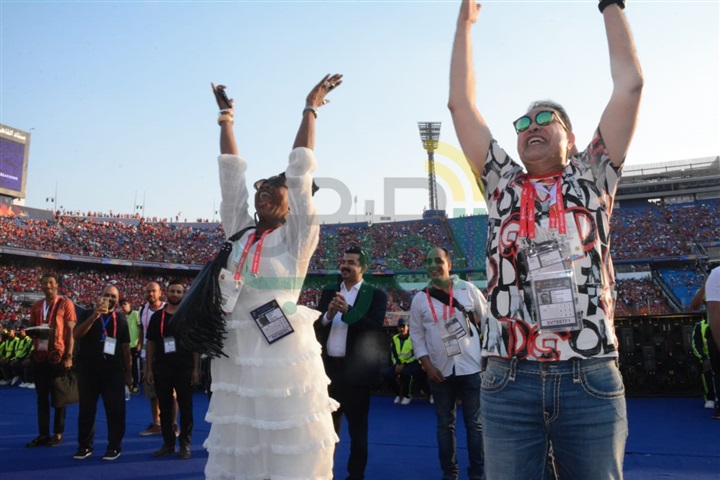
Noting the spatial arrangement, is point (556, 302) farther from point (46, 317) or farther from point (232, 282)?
point (46, 317)

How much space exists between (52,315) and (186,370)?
1913 mm

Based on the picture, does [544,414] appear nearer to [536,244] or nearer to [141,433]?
[536,244]

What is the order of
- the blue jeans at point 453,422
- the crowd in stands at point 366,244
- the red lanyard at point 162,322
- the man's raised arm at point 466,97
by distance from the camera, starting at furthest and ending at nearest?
the crowd in stands at point 366,244, the red lanyard at point 162,322, the blue jeans at point 453,422, the man's raised arm at point 466,97

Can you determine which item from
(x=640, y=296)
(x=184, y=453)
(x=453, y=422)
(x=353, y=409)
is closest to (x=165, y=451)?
(x=184, y=453)

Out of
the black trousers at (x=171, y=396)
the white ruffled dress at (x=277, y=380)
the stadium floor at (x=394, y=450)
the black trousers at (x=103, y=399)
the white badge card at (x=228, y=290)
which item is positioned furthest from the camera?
the black trousers at (x=171, y=396)

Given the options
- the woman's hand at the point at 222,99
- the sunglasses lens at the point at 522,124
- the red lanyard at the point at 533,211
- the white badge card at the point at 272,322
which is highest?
the woman's hand at the point at 222,99

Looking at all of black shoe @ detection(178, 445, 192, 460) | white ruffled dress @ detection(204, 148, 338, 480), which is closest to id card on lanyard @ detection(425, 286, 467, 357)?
white ruffled dress @ detection(204, 148, 338, 480)

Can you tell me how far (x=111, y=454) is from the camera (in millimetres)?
5316

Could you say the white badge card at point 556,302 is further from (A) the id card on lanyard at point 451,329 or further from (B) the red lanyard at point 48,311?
(B) the red lanyard at point 48,311

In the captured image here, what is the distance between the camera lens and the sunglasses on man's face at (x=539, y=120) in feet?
6.02

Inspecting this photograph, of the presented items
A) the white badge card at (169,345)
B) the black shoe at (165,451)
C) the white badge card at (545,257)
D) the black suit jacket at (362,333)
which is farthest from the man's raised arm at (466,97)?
the black shoe at (165,451)

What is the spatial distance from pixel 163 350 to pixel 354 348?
241 cm

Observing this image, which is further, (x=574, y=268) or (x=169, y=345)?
(x=169, y=345)

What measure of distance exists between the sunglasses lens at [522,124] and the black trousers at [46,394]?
5984mm
